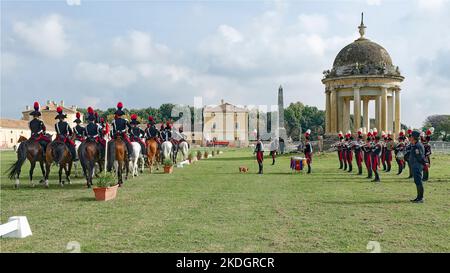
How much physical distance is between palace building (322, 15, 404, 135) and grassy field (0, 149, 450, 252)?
25562mm

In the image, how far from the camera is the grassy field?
743 cm

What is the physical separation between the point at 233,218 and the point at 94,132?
801 cm

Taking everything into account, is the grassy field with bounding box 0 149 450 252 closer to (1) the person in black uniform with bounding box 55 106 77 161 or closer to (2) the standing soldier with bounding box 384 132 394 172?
(1) the person in black uniform with bounding box 55 106 77 161

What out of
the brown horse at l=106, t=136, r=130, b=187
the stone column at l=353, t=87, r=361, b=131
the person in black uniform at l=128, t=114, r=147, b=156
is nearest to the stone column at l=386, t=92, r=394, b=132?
the stone column at l=353, t=87, r=361, b=131

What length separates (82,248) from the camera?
7.09 metres

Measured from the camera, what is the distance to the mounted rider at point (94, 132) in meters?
15.7

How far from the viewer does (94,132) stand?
1588 centimetres

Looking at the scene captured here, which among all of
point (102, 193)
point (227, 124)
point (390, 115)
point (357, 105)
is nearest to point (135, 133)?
point (102, 193)

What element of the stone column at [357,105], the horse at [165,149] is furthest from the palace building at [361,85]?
the horse at [165,149]

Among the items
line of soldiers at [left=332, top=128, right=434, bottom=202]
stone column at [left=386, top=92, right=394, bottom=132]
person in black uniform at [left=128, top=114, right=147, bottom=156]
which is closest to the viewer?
line of soldiers at [left=332, top=128, right=434, bottom=202]

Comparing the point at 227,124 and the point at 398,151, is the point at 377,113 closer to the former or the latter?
the point at 398,151

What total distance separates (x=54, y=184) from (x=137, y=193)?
4.53 meters
